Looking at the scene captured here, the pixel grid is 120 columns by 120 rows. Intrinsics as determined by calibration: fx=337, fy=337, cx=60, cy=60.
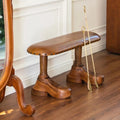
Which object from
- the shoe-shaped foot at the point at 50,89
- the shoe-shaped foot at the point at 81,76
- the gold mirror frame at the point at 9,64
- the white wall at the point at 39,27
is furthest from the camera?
the shoe-shaped foot at the point at 81,76

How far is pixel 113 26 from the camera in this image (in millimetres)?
4988

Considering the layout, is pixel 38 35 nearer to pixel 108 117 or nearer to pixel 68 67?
pixel 68 67

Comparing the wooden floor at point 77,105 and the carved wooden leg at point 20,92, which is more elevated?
the carved wooden leg at point 20,92

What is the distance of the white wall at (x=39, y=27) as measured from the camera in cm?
364

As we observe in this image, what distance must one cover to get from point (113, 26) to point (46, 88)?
1.88m

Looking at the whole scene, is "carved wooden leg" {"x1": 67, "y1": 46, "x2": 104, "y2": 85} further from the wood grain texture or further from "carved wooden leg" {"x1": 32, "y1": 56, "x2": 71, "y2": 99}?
the wood grain texture

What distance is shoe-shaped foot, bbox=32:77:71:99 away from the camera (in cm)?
350

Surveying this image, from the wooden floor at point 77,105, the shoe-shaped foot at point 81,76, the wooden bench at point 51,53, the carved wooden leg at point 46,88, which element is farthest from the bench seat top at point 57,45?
the wooden floor at point 77,105

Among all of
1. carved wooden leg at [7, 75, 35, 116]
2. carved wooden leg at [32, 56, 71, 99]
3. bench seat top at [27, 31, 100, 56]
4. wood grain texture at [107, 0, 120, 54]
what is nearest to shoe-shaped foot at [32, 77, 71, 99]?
carved wooden leg at [32, 56, 71, 99]

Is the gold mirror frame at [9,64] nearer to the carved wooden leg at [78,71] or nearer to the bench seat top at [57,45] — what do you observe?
the bench seat top at [57,45]

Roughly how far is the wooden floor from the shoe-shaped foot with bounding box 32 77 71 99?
0.05 m

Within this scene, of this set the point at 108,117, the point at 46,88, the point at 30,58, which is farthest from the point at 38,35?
the point at 108,117

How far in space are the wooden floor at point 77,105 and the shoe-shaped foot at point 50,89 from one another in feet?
0.18

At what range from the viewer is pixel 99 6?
200 inches
